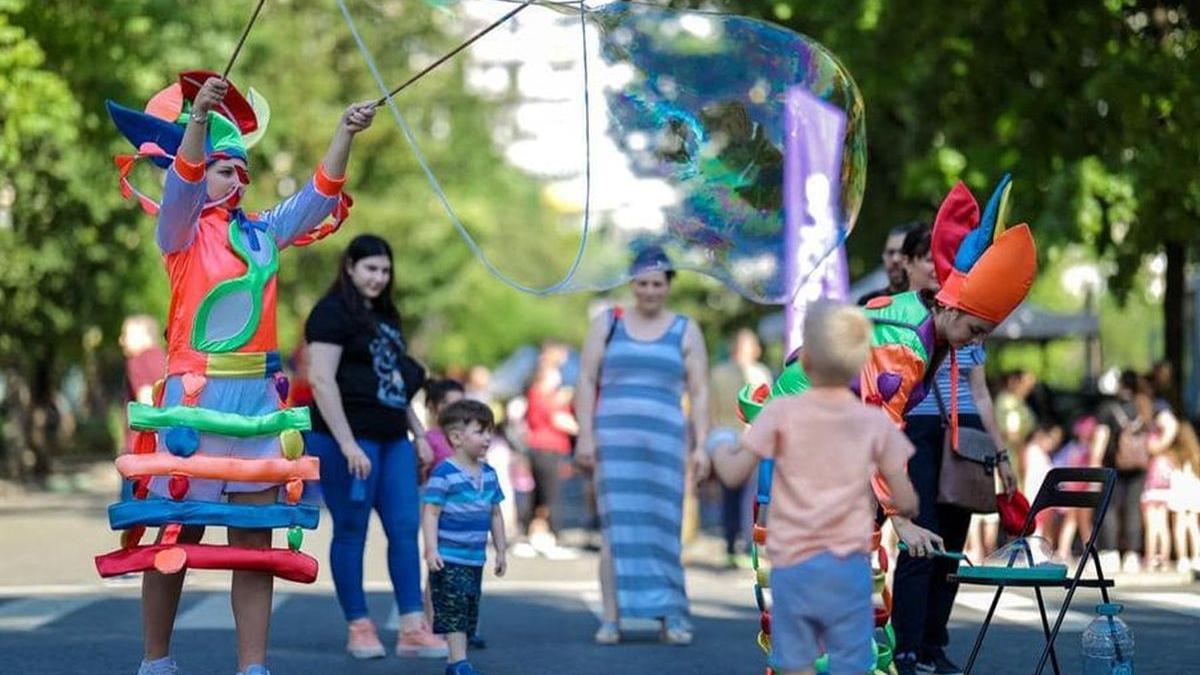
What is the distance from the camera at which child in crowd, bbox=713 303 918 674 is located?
6316 millimetres

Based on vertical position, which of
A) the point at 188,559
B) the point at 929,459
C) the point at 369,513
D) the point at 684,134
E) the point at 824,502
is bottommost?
the point at 369,513

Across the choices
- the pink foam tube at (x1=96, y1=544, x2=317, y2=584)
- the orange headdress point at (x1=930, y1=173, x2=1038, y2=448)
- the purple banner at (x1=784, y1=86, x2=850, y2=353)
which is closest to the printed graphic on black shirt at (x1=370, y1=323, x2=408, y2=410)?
the purple banner at (x1=784, y1=86, x2=850, y2=353)

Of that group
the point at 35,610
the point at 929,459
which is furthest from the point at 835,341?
the point at 35,610

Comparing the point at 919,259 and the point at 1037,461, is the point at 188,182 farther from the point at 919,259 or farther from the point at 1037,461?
the point at 1037,461

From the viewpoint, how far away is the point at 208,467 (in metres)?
7.93

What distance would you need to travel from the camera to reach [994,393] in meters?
25.4

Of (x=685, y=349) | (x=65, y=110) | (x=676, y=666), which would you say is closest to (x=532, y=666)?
(x=676, y=666)

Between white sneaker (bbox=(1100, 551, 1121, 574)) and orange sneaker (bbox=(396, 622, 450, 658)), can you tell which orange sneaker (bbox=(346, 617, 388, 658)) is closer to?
orange sneaker (bbox=(396, 622, 450, 658))

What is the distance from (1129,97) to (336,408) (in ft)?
35.1

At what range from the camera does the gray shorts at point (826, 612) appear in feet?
20.7

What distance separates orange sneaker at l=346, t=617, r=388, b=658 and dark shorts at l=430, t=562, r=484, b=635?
0.77 meters

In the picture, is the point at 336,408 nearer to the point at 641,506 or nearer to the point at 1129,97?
the point at 641,506

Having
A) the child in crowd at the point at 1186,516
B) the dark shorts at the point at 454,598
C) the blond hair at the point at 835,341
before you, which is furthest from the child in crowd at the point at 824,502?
the child in crowd at the point at 1186,516

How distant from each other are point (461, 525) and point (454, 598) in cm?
34
